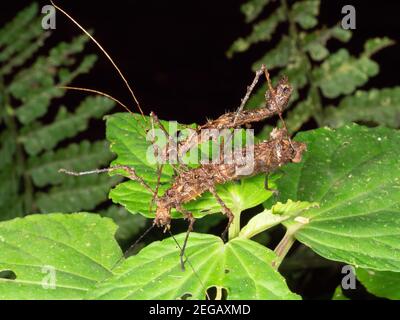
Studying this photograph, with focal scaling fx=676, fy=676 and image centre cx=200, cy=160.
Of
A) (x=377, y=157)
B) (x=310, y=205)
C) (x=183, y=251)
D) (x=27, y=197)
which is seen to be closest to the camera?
(x=183, y=251)

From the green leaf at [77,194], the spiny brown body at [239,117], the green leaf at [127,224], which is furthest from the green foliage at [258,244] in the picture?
the green leaf at [77,194]

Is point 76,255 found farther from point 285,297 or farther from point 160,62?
point 160,62

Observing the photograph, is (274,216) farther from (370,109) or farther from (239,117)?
(370,109)

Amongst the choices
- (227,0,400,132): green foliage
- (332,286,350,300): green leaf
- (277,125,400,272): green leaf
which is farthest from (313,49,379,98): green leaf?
(332,286,350,300): green leaf

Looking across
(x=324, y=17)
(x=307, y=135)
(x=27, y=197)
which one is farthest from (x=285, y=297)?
(x=324, y=17)

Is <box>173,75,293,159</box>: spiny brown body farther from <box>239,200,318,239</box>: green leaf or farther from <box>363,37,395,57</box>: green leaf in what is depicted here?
<box>363,37,395,57</box>: green leaf
